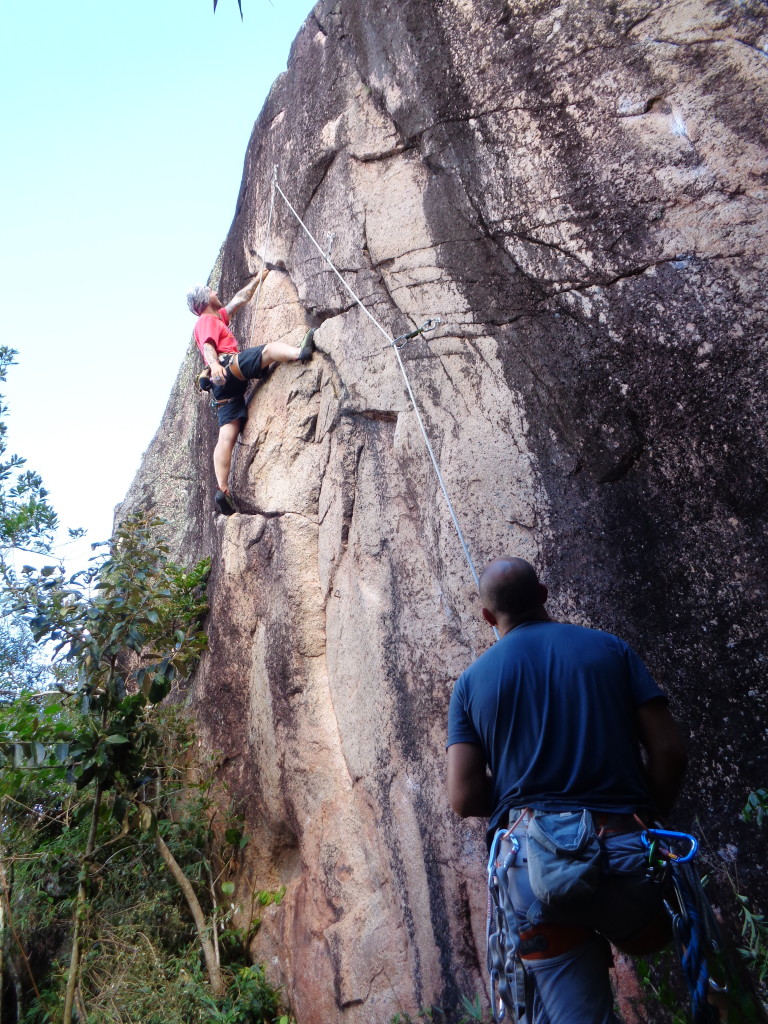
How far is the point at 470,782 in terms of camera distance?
2357 millimetres

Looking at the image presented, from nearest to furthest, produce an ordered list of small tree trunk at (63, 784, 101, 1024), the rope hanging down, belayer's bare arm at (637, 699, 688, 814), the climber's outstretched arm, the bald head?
1. belayer's bare arm at (637, 699, 688, 814)
2. the bald head
3. the rope hanging down
4. small tree trunk at (63, 784, 101, 1024)
5. the climber's outstretched arm

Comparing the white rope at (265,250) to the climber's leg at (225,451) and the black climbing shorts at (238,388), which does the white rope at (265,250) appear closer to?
the black climbing shorts at (238,388)

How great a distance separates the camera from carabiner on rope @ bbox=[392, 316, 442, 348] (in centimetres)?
486

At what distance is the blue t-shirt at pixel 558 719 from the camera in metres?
2.17

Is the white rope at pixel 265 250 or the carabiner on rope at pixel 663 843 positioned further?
the white rope at pixel 265 250

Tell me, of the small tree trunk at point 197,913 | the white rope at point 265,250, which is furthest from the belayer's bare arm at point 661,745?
the white rope at point 265,250

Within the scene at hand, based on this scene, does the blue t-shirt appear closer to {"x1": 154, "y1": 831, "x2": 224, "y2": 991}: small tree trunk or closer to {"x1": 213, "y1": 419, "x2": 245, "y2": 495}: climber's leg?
{"x1": 154, "y1": 831, "x2": 224, "y2": 991}: small tree trunk

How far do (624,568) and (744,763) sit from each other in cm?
94

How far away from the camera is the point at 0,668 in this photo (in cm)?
830

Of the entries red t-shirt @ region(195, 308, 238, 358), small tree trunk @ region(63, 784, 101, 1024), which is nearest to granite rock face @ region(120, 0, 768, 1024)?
red t-shirt @ region(195, 308, 238, 358)

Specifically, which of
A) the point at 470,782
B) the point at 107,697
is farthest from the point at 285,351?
the point at 470,782

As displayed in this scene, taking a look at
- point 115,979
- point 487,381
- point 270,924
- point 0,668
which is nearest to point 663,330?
point 487,381

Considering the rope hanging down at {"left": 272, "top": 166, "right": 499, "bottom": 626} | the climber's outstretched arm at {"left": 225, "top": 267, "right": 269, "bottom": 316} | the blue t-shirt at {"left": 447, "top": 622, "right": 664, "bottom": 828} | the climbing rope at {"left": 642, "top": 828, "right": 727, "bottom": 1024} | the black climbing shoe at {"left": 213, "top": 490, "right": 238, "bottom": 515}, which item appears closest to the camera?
the climbing rope at {"left": 642, "top": 828, "right": 727, "bottom": 1024}

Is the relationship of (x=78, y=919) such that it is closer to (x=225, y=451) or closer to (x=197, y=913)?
(x=197, y=913)
